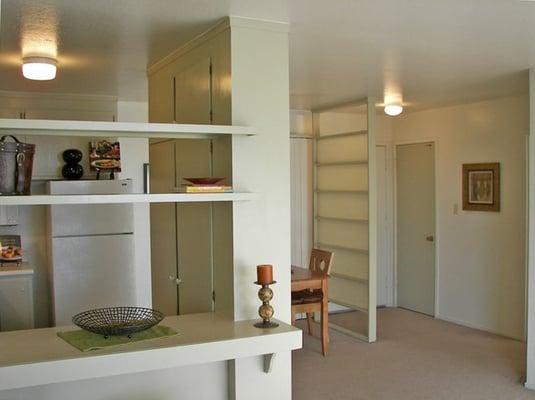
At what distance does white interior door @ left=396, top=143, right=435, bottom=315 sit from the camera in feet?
22.1

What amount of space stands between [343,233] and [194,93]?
3.38m

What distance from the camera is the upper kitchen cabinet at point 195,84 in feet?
9.79

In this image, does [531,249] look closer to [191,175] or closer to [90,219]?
[191,175]

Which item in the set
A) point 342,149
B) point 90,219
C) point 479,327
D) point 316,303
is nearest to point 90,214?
point 90,219

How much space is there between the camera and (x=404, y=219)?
7160 millimetres

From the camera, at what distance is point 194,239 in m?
3.44

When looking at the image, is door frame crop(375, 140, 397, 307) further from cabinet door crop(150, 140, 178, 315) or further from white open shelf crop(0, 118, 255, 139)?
white open shelf crop(0, 118, 255, 139)

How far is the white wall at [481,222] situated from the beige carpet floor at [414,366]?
0.92ft

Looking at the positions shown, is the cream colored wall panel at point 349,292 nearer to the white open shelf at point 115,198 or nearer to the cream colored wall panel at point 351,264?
the cream colored wall panel at point 351,264

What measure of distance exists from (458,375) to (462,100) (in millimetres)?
2728

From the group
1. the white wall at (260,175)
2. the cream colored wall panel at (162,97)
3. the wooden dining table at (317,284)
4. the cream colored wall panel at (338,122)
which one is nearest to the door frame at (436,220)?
the cream colored wall panel at (338,122)

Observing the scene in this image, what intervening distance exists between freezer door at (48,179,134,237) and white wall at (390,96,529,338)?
3.42m

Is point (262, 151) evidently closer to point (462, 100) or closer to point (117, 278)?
point (117, 278)

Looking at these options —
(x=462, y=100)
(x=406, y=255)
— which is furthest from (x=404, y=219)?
(x=462, y=100)
